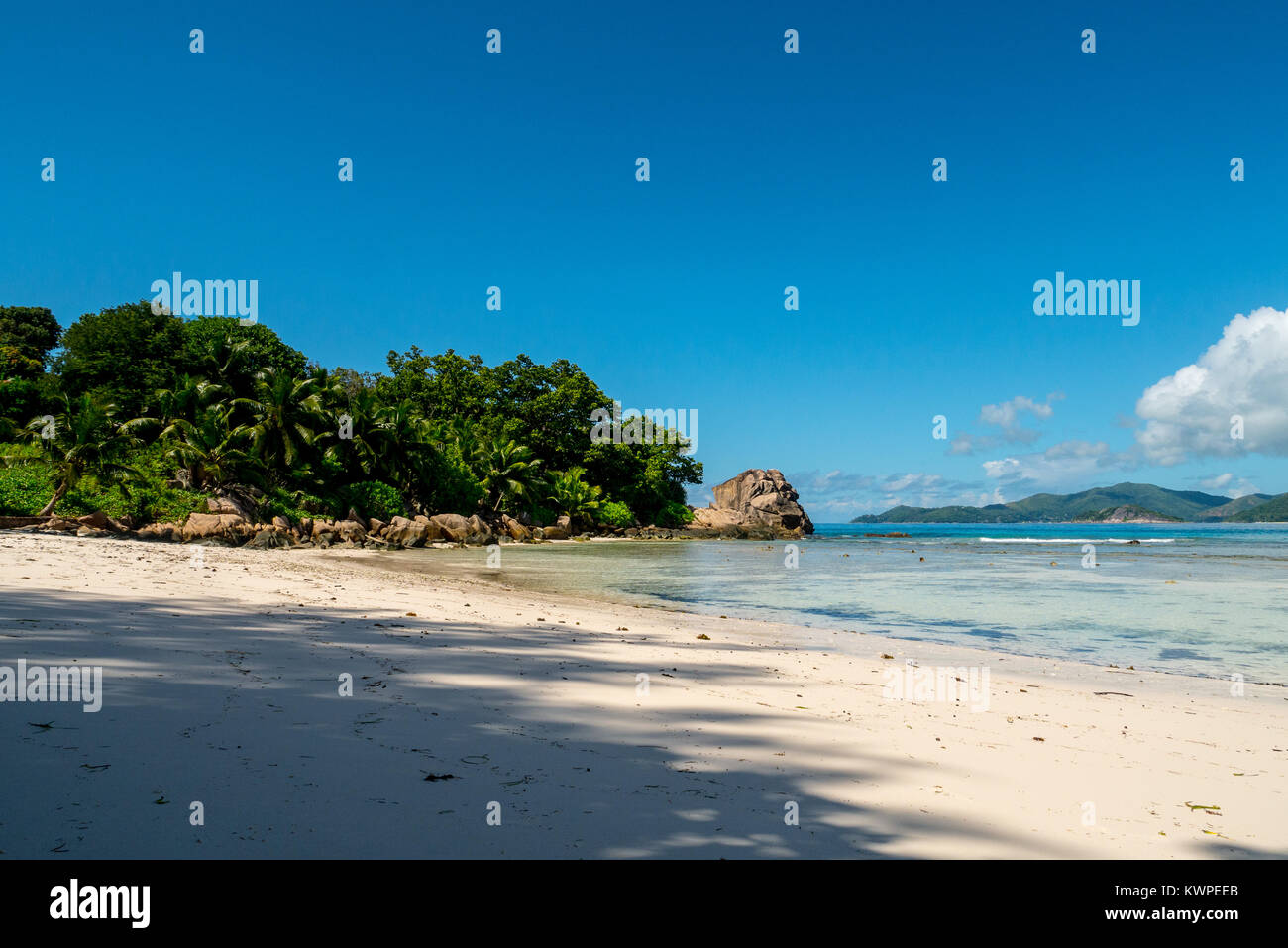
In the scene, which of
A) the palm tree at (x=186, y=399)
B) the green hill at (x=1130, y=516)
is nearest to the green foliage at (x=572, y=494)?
the palm tree at (x=186, y=399)

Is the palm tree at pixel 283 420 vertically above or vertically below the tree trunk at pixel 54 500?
above

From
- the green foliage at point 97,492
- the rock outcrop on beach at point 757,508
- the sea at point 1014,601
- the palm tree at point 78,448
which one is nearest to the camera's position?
the sea at point 1014,601

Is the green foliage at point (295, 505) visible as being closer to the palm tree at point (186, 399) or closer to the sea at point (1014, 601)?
the palm tree at point (186, 399)

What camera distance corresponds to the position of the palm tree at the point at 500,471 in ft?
158

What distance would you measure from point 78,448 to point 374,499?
14.5 m

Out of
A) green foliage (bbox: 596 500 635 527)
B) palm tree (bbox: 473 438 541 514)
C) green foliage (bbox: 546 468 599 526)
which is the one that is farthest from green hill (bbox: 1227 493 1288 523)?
palm tree (bbox: 473 438 541 514)

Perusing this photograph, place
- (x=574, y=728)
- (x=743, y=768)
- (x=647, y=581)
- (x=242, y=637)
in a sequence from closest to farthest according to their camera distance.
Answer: (x=743, y=768), (x=574, y=728), (x=242, y=637), (x=647, y=581)

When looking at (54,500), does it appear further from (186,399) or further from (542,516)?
(542,516)

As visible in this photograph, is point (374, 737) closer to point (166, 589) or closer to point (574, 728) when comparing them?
point (574, 728)

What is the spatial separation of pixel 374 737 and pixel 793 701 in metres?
3.25

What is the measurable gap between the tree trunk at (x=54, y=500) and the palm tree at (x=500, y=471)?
25032mm

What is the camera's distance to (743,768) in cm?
377
